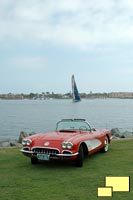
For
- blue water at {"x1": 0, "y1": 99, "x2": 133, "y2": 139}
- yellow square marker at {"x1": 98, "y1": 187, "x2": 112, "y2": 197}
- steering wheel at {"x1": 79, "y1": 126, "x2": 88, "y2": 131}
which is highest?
steering wheel at {"x1": 79, "y1": 126, "x2": 88, "y2": 131}

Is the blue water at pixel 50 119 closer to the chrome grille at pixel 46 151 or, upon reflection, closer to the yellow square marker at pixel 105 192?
the chrome grille at pixel 46 151

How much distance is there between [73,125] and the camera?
32.8 feet

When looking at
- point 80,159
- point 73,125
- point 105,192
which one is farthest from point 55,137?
point 105,192

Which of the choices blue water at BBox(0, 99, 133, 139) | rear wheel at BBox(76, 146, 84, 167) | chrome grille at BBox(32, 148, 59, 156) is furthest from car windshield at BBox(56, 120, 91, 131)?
blue water at BBox(0, 99, 133, 139)

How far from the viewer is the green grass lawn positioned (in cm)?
608

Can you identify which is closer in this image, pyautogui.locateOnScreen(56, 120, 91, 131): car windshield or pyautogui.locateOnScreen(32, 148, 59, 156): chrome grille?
pyautogui.locateOnScreen(32, 148, 59, 156): chrome grille

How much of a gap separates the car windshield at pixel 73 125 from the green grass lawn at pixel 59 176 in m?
0.90

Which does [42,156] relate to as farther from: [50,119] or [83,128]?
[50,119]

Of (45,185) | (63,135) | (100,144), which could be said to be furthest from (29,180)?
(100,144)

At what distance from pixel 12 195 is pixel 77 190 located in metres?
1.20

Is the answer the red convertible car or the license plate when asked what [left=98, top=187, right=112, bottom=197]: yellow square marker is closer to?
the red convertible car

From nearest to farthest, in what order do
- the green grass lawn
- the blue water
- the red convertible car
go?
1. the green grass lawn
2. the red convertible car
3. the blue water

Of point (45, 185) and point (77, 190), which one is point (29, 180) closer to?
point (45, 185)

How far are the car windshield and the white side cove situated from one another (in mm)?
479
